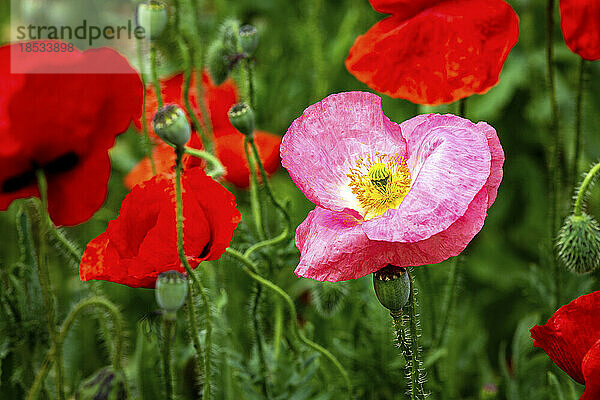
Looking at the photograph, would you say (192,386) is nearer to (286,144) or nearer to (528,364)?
(528,364)

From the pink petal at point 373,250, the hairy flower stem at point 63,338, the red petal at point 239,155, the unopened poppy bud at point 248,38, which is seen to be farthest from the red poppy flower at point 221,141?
the pink petal at point 373,250

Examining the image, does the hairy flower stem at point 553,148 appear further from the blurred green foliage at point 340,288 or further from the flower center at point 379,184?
the flower center at point 379,184

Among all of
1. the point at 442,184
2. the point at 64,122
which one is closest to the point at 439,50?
the point at 442,184

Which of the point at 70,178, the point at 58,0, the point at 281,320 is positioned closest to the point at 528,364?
the point at 281,320

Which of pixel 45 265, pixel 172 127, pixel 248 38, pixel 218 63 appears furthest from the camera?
pixel 218 63

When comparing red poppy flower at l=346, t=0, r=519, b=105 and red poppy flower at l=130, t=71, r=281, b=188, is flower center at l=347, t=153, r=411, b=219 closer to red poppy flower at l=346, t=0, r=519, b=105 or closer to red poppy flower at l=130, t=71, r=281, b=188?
red poppy flower at l=346, t=0, r=519, b=105

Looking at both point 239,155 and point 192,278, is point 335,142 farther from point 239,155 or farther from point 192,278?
point 239,155
